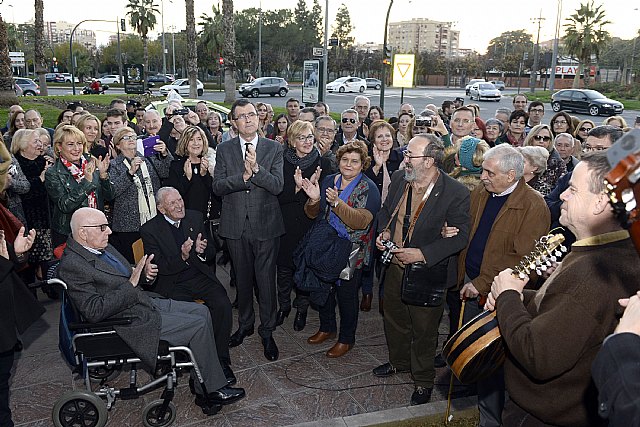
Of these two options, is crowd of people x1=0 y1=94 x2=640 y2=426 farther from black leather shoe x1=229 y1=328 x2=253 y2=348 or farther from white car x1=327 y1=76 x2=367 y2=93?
white car x1=327 y1=76 x2=367 y2=93

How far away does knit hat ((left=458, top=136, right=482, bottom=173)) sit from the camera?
4926mm

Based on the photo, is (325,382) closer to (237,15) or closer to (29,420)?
(29,420)

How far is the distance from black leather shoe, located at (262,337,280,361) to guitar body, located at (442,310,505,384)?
241 cm

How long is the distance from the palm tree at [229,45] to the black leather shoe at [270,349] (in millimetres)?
19832

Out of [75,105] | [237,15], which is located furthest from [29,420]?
[237,15]

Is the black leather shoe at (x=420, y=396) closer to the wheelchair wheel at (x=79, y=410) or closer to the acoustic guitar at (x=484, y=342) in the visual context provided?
the acoustic guitar at (x=484, y=342)

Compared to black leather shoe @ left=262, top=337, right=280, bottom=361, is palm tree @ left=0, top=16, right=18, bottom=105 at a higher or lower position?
higher

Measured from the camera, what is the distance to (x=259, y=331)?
518 centimetres

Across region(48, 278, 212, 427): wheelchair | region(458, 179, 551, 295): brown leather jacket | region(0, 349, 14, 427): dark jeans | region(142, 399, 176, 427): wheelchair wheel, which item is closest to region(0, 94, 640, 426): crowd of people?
region(458, 179, 551, 295): brown leather jacket

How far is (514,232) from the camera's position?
12.7 feet

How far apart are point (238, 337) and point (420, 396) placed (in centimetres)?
191

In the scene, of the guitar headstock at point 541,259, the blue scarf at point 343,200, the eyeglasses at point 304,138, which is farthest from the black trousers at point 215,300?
the guitar headstock at point 541,259

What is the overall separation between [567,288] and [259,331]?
11.5ft

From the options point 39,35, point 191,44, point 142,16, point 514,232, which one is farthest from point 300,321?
point 142,16
